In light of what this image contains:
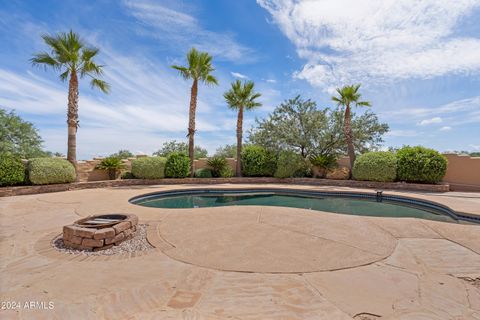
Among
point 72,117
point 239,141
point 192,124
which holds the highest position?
point 192,124

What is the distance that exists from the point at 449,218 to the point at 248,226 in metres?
6.63

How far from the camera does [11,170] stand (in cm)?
986

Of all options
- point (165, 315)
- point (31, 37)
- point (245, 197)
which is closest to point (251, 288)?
point (165, 315)

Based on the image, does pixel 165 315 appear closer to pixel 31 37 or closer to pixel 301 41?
pixel 31 37

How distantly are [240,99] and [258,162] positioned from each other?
4.24 m

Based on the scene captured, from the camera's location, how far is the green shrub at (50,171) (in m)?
10.3

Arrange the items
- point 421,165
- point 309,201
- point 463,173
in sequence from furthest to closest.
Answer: point 463,173 → point 421,165 → point 309,201

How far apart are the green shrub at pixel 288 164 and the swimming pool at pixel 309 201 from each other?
2.80 m

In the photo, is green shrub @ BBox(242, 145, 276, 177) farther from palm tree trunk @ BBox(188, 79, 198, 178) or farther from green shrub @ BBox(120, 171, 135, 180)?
green shrub @ BBox(120, 171, 135, 180)

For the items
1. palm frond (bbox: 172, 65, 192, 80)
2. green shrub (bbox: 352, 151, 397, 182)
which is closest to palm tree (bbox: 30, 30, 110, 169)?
palm frond (bbox: 172, 65, 192, 80)

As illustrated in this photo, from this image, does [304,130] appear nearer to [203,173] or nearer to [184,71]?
[203,173]

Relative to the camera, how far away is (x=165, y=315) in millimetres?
2273

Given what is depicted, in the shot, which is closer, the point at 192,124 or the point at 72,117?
the point at 72,117

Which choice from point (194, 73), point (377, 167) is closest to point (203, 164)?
point (194, 73)
